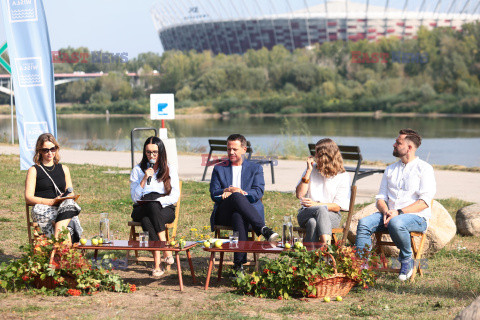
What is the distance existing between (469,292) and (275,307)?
1446 millimetres

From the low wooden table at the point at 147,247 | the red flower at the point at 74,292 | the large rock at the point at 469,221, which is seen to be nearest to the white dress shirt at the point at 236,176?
the low wooden table at the point at 147,247

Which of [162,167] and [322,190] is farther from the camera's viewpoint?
[162,167]

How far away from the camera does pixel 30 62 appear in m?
9.99

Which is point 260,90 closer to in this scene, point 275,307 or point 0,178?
point 0,178

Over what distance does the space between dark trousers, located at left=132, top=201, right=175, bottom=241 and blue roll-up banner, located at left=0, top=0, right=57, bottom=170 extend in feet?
15.7

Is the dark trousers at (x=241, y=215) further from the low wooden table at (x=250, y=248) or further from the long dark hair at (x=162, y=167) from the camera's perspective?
the long dark hair at (x=162, y=167)

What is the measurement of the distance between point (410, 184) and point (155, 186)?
6.98 feet

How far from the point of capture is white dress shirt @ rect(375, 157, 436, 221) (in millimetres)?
5465

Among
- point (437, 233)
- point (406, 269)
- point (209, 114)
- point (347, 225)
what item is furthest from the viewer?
point (209, 114)

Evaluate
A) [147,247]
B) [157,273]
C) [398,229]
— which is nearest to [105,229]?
[147,247]

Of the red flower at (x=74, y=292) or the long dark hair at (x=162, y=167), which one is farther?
the long dark hair at (x=162, y=167)

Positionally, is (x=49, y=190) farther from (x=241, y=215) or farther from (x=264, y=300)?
(x=264, y=300)

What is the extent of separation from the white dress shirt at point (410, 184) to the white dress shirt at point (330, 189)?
0.30m

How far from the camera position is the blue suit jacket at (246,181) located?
18.9 feet
